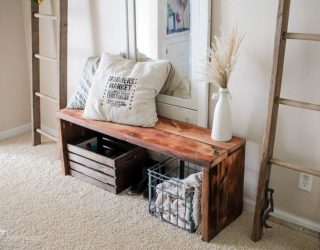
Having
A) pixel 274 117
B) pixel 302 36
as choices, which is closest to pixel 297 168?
pixel 274 117

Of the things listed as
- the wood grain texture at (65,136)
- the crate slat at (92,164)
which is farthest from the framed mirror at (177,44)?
the wood grain texture at (65,136)

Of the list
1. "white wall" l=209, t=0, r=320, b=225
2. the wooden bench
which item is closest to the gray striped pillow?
the wooden bench

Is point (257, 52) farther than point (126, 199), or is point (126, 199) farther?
point (126, 199)

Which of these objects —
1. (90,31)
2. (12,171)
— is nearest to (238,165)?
(90,31)

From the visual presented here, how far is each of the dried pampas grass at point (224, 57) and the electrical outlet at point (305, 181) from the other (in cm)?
63

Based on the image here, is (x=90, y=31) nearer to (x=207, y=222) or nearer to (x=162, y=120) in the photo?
(x=162, y=120)

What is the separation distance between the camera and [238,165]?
2.38 m

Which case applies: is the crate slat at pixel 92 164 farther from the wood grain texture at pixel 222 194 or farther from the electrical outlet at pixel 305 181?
the electrical outlet at pixel 305 181

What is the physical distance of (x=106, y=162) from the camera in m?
2.69

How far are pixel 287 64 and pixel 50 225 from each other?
5.11ft

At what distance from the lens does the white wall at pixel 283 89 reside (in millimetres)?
2098

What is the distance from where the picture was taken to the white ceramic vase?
228 cm

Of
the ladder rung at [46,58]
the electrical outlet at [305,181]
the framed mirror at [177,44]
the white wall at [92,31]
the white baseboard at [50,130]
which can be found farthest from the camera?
the white baseboard at [50,130]

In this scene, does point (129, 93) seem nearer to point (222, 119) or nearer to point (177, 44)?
point (177, 44)
